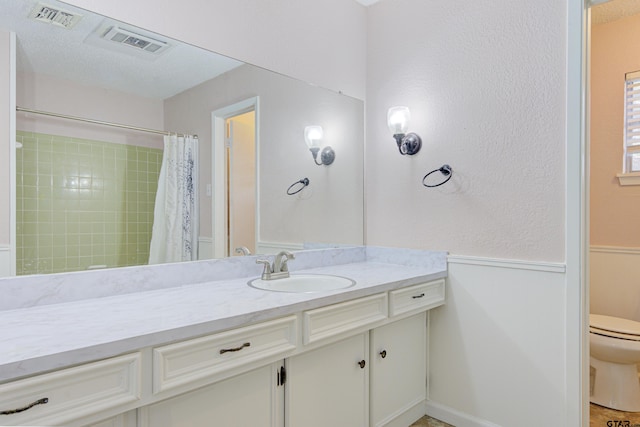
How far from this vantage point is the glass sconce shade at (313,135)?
2293 mm

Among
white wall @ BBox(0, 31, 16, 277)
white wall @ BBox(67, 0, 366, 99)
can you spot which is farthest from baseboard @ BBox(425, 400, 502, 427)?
white wall @ BBox(0, 31, 16, 277)

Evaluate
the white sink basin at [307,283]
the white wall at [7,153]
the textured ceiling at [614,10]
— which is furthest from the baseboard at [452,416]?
the textured ceiling at [614,10]

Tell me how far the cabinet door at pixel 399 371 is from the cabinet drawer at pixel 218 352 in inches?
24.0

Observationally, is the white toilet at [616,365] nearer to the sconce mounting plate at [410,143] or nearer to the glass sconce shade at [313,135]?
the sconce mounting plate at [410,143]

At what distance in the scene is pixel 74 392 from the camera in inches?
36.1

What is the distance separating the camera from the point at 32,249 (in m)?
1.34

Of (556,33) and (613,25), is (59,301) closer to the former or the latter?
(556,33)

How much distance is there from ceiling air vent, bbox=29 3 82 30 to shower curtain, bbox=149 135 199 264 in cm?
51

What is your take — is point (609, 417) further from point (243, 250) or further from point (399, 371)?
point (243, 250)

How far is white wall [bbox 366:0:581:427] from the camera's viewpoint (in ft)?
5.86

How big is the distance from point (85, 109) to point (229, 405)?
117 centimetres

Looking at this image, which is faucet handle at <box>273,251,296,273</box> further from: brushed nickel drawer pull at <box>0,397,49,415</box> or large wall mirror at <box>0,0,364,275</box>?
brushed nickel drawer pull at <box>0,397,49,415</box>

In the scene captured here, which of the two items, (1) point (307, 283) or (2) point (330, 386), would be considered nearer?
(2) point (330, 386)

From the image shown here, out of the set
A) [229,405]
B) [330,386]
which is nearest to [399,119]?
[330,386]
